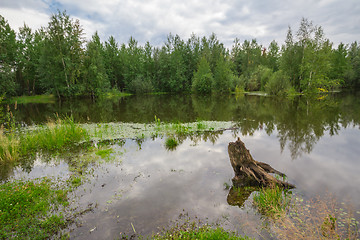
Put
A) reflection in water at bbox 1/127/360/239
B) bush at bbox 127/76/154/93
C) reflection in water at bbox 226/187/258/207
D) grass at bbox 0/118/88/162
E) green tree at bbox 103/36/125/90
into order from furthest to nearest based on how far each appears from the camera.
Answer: green tree at bbox 103/36/125/90, bush at bbox 127/76/154/93, grass at bbox 0/118/88/162, reflection in water at bbox 226/187/258/207, reflection in water at bbox 1/127/360/239

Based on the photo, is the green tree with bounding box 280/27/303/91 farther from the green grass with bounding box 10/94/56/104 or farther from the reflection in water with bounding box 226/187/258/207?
the green grass with bounding box 10/94/56/104

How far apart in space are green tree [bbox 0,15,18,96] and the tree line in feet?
0.37

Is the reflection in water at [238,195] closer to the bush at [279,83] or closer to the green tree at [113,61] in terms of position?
the bush at [279,83]

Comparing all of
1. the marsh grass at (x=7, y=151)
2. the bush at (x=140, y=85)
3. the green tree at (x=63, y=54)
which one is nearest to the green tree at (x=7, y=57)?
the green tree at (x=63, y=54)

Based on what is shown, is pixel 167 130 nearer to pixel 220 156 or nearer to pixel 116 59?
pixel 220 156

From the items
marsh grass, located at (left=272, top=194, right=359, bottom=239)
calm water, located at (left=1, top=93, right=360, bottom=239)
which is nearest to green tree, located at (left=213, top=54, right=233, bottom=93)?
calm water, located at (left=1, top=93, right=360, bottom=239)

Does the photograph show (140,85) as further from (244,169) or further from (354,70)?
(354,70)

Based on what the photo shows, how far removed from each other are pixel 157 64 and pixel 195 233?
211 feet

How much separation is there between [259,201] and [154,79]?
198 ft

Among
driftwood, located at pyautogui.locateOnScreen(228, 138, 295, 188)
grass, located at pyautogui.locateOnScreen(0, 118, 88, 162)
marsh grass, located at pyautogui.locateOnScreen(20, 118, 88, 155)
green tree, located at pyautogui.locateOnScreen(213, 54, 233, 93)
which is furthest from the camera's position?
green tree, located at pyautogui.locateOnScreen(213, 54, 233, 93)

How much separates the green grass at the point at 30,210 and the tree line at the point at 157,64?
36.0 metres

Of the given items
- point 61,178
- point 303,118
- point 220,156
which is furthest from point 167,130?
point 303,118

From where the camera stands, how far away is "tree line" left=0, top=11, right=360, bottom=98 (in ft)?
118

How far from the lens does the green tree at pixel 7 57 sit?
106 ft
